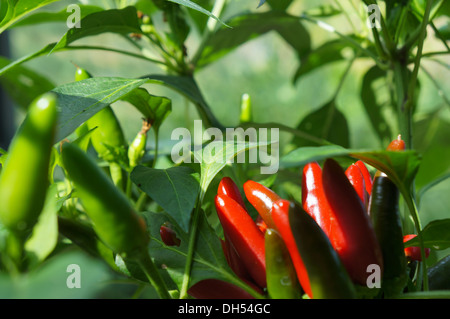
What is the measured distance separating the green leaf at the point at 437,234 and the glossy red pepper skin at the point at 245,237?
133 mm

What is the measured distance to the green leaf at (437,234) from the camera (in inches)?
14.7

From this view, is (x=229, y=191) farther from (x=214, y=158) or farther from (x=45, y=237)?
(x=45, y=237)

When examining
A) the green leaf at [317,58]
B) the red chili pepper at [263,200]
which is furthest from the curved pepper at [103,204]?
the green leaf at [317,58]

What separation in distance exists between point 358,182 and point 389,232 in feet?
0.17

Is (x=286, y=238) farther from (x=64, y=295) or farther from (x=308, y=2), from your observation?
(x=308, y=2)

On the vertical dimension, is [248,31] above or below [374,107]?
above

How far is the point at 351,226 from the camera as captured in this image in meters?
0.31

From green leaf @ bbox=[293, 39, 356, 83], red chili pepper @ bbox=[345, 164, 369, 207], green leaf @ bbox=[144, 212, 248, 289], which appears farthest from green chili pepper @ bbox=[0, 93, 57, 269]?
green leaf @ bbox=[293, 39, 356, 83]

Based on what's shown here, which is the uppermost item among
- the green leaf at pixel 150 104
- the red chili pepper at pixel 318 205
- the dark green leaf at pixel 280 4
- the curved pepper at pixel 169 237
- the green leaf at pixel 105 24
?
the dark green leaf at pixel 280 4

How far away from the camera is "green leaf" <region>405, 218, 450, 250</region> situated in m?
0.37

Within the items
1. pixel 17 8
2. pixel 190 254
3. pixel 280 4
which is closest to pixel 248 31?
pixel 280 4

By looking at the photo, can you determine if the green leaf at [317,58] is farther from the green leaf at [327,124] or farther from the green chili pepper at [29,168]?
the green chili pepper at [29,168]
